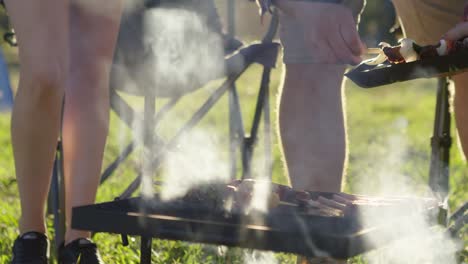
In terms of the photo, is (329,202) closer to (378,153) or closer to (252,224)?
(252,224)

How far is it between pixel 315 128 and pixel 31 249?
0.98 meters

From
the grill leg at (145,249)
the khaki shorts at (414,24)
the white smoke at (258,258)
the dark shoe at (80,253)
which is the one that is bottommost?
the white smoke at (258,258)

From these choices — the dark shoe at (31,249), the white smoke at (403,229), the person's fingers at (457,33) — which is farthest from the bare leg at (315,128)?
the dark shoe at (31,249)

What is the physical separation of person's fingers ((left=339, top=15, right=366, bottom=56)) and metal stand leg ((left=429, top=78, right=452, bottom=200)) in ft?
4.93

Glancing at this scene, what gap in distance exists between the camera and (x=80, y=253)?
9.86 feet

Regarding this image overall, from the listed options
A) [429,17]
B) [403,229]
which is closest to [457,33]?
[403,229]

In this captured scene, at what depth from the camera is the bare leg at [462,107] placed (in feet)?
11.8

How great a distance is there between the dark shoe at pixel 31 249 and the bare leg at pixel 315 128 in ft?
2.72

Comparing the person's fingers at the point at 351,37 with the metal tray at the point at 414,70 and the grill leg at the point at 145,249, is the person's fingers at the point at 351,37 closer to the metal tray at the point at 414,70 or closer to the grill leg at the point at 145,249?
the metal tray at the point at 414,70

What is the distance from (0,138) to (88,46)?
5.75 m

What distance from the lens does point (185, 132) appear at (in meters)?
4.37

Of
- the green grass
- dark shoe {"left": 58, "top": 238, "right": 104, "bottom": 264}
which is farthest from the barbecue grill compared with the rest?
the green grass

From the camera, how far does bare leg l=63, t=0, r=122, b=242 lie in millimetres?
3168

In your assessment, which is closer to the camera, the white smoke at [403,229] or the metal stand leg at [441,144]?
the white smoke at [403,229]
